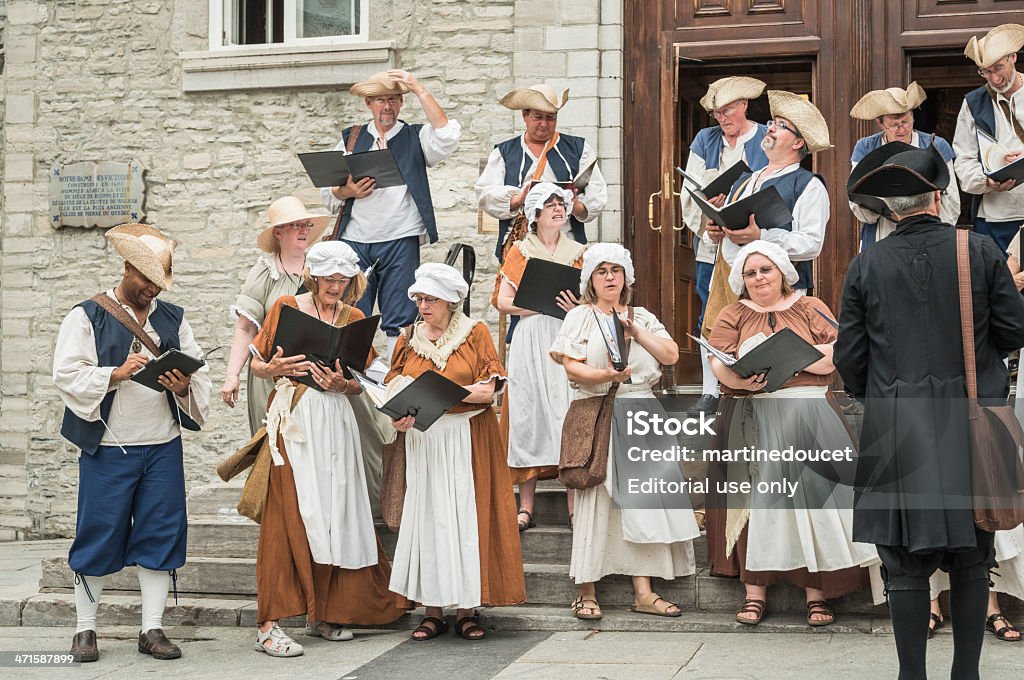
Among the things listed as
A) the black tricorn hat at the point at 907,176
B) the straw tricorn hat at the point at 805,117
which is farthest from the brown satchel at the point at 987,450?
the straw tricorn hat at the point at 805,117

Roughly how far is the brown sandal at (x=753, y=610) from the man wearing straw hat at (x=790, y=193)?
165 centimetres

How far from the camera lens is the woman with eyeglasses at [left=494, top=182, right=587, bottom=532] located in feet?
22.1

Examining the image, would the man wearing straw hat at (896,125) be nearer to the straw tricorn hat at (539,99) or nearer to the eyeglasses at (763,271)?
the eyeglasses at (763,271)

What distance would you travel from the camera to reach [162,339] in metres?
6.06

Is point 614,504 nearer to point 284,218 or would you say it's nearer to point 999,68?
point 284,218

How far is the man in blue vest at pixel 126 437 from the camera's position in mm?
5855

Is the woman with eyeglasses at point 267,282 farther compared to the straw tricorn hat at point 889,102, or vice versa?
the straw tricorn hat at point 889,102

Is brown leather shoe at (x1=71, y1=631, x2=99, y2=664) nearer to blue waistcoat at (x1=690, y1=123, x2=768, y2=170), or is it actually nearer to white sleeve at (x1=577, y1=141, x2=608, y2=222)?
white sleeve at (x1=577, y1=141, x2=608, y2=222)

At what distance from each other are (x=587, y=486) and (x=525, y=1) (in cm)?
445

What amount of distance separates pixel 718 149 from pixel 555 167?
3.13 feet

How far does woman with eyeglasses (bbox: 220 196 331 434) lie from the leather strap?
0.64m

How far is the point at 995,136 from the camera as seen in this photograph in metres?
7.20

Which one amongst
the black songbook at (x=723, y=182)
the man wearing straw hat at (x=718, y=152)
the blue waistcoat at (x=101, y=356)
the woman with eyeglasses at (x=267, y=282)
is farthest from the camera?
the man wearing straw hat at (x=718, y=152)

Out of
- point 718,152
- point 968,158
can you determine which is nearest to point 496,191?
point 718,152
